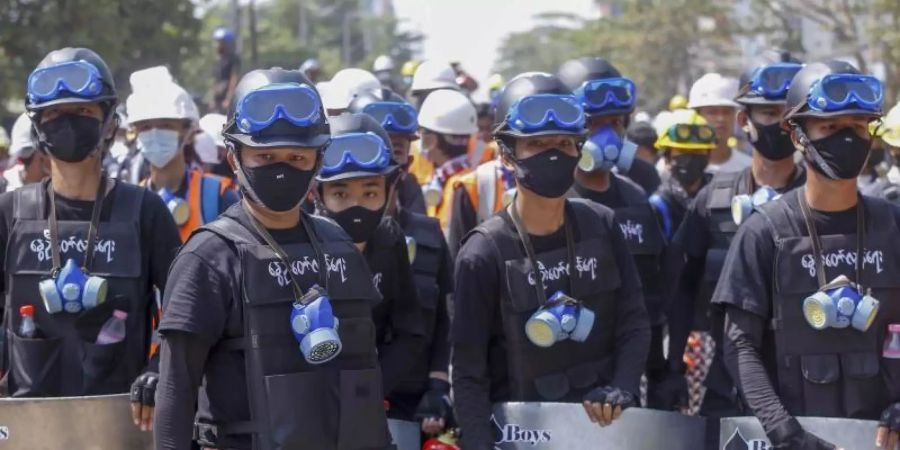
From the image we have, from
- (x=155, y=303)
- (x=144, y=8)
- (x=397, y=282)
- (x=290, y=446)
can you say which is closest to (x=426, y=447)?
(x=397, y=282)

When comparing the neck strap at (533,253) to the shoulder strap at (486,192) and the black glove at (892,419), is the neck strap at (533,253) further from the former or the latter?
the shoulder strap at (486,192)

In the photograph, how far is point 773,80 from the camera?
321 inches

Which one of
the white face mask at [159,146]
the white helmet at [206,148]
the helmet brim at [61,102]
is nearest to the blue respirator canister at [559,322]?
the helmet brim at [61,102]

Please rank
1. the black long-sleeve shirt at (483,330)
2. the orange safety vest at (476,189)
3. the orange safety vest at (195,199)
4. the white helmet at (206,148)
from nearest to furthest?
the black long-sleeve shirt at (483,330)
the orange safety vest at (195,199)
the orange safety vest at (476,189)
the white helmet at (206,148)

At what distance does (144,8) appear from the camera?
32250 mm

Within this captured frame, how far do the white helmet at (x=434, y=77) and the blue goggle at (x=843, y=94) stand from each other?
23.0ft

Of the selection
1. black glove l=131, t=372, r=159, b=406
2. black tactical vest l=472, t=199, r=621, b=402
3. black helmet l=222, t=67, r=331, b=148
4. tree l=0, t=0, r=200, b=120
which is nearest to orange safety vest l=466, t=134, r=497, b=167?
black tactical vest l=472, t=199, r=621, b=402

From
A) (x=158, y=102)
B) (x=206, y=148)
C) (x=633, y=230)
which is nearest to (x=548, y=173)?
(x=633, y=230)

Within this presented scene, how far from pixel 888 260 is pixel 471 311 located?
1.56 meters

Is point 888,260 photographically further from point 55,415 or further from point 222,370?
point 55,415

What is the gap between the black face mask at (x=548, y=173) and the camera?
654cm

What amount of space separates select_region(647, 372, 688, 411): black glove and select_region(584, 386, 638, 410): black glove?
6.00 feet

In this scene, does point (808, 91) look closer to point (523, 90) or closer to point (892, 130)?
point (523, 90)

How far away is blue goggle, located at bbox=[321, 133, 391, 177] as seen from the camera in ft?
22.6
